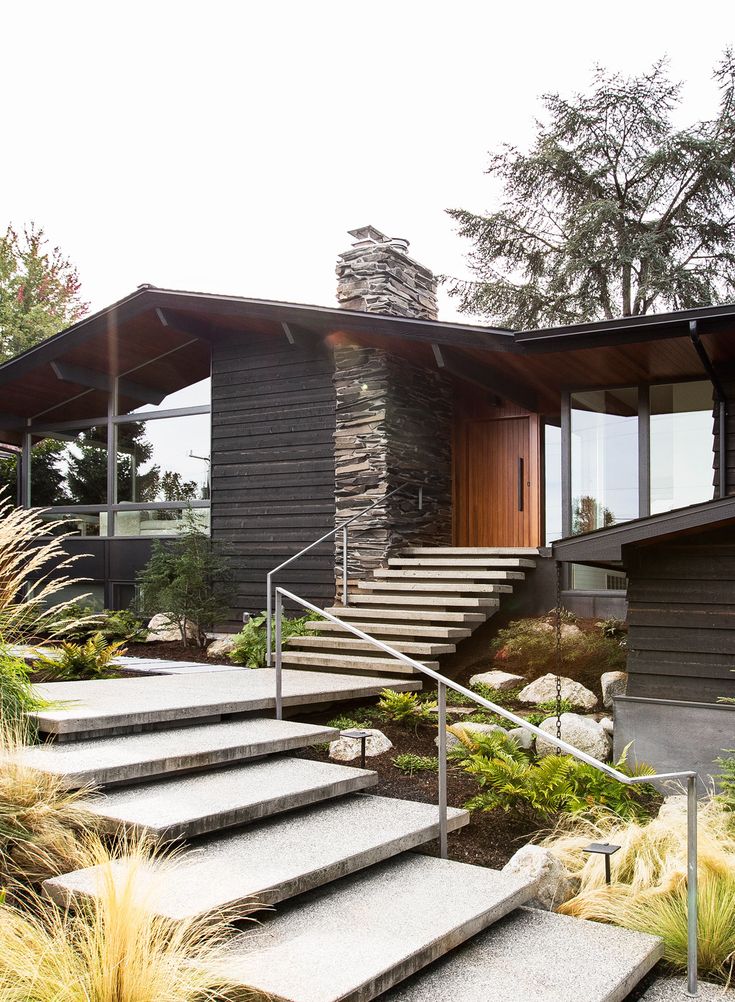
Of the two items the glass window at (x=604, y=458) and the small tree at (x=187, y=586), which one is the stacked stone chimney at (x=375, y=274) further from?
the small tree at (x=187, y=586)

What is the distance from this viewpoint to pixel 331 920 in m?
2.85

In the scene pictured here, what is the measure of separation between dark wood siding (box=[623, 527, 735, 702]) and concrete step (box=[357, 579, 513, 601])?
247cm

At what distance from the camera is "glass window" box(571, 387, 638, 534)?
853 cm

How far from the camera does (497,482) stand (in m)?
10.7

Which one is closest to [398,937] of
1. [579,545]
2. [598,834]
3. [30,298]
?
[598,834]

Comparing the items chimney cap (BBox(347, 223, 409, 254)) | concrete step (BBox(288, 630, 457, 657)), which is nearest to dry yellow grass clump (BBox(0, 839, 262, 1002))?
concrete step (BBox(288, 630, 457, 657))

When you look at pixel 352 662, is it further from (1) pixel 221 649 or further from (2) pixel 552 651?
(1) pixel 221 649

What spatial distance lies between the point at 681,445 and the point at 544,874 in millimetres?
5898

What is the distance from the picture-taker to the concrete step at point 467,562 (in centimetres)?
840

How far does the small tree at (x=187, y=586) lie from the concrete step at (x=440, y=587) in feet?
6.22

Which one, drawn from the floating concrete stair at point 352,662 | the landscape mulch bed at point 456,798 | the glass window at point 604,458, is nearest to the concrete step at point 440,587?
the floating concrete stair at point 352,662

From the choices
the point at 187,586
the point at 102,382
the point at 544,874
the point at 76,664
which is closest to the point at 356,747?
the point at 544,874

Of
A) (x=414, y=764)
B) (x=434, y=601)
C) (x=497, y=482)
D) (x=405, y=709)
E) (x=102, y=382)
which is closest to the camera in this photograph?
(x=414, y=764)

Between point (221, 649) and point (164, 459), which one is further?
point (164, 459)
